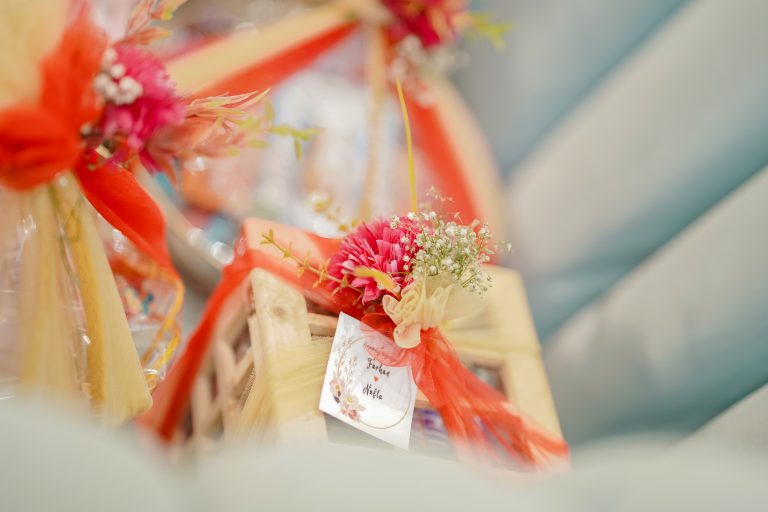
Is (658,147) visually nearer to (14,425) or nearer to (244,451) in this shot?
(244,451)

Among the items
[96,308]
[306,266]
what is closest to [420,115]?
[306,266]

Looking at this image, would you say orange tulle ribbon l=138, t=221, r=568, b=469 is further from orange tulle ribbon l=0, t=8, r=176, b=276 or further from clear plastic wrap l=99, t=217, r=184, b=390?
orange tulle ribbon l=0, t=8, r=176, b=276

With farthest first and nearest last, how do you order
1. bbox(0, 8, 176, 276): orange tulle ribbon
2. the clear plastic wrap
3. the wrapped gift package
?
the wrapped gift package
the clear plastic wrap
bbox(0, 8, 176, 276): orange tulle ribbon

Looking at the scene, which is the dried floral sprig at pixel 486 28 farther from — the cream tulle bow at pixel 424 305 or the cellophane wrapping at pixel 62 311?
the cellophane wrapping at pixel 62 311

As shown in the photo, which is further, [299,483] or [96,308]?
[96,308]

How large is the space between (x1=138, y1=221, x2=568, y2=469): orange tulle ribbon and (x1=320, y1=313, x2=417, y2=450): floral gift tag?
0.02m

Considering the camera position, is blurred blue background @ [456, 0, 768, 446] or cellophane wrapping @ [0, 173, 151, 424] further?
blurred blue background @ [456, 0, 768, 446]

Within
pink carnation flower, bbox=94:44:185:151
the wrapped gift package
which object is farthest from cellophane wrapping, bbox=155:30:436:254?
pink carnation flower, bbox=94:44:185:151

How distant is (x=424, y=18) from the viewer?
125 cm

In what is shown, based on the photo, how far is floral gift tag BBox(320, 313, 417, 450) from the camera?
26.7 inches

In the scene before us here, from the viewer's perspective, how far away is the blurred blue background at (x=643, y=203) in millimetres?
918

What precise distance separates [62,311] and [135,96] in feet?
0.70

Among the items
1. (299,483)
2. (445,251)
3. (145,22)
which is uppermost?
(145,22)

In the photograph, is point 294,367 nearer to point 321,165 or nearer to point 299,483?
point 299,483
